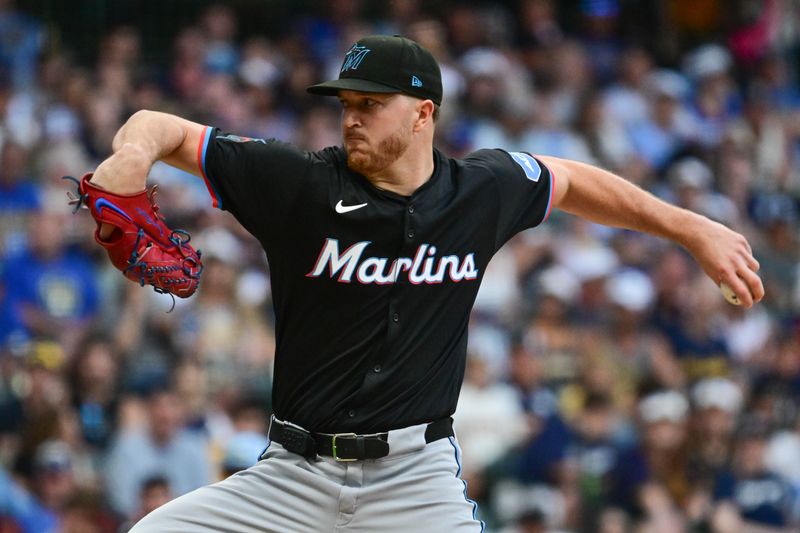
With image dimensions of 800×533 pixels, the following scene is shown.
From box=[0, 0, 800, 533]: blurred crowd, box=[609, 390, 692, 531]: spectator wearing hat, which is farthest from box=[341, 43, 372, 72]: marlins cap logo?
box=[609, 390, 692, 531]: spectator wearing hat

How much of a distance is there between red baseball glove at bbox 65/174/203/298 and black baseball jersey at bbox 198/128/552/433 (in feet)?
0.81

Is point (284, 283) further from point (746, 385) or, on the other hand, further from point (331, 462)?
point (746, 385)

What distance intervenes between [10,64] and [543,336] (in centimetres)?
451

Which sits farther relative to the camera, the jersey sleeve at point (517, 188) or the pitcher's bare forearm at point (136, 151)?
the jersey sleeve at point (517, 188)

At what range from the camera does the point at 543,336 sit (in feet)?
30.3

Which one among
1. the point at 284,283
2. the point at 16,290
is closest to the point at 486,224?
the point at 284,283

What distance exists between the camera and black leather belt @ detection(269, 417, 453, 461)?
403 centimetres

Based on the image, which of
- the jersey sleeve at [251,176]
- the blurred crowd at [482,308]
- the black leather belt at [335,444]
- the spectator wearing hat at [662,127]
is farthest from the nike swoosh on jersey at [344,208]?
the spectator wearing hat at [662,127]

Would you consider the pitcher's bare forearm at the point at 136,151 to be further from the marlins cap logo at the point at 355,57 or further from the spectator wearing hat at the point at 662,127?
the spectator wearing hat at the point at 662,127

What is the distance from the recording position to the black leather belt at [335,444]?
403 centimetres

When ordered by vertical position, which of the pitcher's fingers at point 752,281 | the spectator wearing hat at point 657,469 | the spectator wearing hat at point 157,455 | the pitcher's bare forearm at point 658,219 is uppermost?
the pitcher's bare forearm at point 658,219

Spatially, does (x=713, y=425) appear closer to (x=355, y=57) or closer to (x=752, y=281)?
(x=752, y=281)

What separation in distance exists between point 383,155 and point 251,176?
0.44 metres

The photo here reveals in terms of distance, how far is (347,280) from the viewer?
13.4 ft
